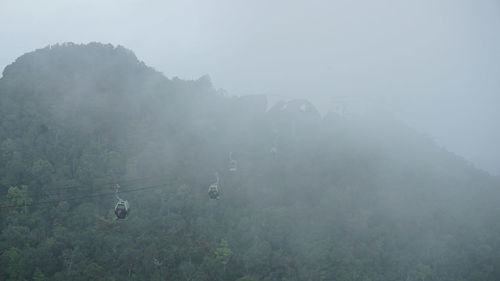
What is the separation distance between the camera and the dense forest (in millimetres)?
32625

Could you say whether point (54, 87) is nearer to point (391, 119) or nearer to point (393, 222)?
point (393, 222)

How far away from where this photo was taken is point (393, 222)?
132ft

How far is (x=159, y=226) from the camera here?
35781 millimetres

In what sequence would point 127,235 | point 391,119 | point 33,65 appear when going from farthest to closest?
point 391,119 < point 33,65 < point 127,235

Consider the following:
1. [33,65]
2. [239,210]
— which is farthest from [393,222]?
[33,65]

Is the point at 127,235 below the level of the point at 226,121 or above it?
below

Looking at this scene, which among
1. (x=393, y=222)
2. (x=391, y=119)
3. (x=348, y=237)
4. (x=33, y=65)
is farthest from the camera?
(x=391, y=119)

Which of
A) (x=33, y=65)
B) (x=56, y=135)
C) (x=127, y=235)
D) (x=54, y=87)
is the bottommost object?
(x=127, y=235)

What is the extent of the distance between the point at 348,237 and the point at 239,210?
34.2 ft

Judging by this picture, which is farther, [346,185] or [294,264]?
[346,185]

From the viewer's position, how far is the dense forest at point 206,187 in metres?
32.6

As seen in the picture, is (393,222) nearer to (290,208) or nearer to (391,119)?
(290,208)

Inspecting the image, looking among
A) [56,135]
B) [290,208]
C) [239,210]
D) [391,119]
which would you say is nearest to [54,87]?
[56,135]

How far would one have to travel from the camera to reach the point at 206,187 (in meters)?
42.0
